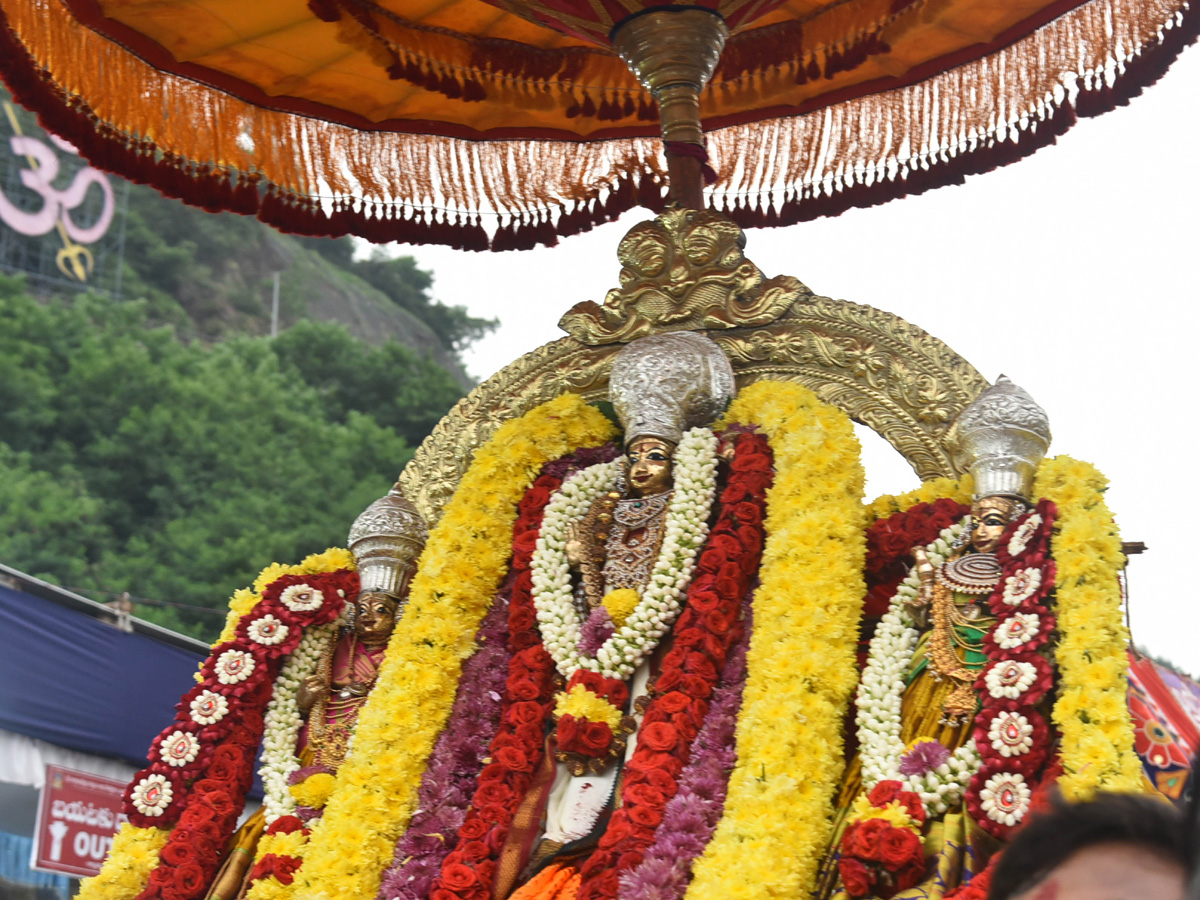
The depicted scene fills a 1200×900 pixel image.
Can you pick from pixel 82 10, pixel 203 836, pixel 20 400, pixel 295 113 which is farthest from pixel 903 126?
pixel 20 400

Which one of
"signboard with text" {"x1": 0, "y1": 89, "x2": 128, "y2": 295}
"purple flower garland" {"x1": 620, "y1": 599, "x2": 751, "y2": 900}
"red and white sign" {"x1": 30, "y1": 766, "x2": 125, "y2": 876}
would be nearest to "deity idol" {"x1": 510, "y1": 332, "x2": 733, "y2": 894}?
"purple flower garland" {"x1": 620, "y1": 599, "x2": 751, "y2": 900}

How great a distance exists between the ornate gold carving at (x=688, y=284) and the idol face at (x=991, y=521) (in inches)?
47.5

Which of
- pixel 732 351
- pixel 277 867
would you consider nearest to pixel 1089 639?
pixel 732 351

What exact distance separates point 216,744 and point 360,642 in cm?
62

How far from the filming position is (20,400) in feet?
66.7

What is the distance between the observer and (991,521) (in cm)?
421

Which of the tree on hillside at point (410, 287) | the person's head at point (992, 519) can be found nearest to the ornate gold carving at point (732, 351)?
the person's head at point (992, 519)

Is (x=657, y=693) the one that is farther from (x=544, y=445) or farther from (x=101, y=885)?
(x=101, y=885)

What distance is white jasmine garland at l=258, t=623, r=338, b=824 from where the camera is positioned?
501 cm

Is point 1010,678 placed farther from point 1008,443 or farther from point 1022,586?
point 1008,443

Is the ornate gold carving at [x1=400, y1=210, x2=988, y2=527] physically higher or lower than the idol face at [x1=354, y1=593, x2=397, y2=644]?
higher

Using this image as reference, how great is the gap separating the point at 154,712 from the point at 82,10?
4545 millimetres

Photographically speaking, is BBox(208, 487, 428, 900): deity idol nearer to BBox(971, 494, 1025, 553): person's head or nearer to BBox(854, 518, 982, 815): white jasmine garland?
BBox(854, 518, 982, 815): white jasmine garland

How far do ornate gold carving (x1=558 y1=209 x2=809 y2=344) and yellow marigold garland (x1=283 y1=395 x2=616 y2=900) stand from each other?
41cm
